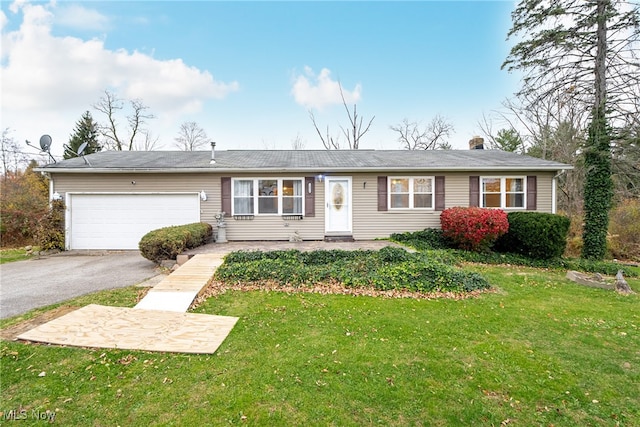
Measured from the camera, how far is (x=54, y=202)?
357 inches

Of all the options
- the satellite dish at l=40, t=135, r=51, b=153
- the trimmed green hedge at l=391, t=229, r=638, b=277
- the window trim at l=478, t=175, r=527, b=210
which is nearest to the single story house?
the window trim at l=478, t=175, r=527, b=210

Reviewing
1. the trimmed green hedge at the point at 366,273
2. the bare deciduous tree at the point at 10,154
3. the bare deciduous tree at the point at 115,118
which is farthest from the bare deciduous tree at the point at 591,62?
the bare deciduous tree at the point at 10,154

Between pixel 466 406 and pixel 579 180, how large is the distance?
17.3m

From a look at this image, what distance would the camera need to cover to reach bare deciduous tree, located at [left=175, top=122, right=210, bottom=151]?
2592 cm

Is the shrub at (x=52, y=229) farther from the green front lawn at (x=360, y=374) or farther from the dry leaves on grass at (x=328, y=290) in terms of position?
the green front lawn at (x=360, y=374)

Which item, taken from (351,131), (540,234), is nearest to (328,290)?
(540,234)

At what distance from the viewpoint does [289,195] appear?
31.9 feet

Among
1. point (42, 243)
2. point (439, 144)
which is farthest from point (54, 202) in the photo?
point (439, 144)

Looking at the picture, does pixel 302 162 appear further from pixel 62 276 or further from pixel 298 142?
pixel 298 142

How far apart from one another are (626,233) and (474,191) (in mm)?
6330

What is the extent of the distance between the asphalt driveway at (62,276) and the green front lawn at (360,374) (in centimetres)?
221

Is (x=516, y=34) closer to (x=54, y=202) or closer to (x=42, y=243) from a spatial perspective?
(x=54, y=202)

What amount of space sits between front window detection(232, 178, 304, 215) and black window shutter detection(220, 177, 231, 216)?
0.16 m

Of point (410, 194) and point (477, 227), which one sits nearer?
point (477, 227)
